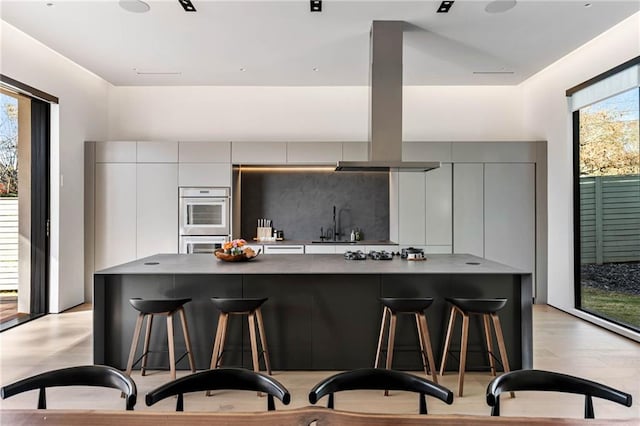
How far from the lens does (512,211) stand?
20.0 ft

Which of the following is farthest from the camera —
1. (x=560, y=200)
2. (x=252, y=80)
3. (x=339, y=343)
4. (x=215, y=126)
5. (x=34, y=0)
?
(x=215, y=126)

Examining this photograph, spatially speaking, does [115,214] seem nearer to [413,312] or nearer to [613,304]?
[413,312]

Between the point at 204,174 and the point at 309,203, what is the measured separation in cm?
165

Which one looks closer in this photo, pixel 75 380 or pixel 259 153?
pixel 75 380

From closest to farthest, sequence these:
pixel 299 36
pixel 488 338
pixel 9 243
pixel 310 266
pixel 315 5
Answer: pixel 488 338 → pixel 310 266 → pixel 315 5 → pixel 299 36 → pixel 9 243

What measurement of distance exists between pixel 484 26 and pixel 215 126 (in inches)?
158

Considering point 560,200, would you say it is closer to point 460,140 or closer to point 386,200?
point 460,140

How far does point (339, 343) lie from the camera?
3529 millimetres

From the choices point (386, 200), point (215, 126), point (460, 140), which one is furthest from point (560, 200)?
point (215, 126)

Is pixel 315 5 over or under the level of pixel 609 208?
over

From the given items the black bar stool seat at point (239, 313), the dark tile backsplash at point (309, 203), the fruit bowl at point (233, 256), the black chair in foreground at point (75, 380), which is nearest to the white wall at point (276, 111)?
the dark tile backsplash at point (309, 203)

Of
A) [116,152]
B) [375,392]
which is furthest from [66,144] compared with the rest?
[375,392]

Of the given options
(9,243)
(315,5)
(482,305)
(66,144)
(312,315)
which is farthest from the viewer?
(66,144)

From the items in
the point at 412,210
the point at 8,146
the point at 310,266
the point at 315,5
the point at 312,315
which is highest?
the point at 315,5
